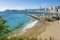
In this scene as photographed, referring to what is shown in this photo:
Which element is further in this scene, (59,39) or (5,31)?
(59,39)

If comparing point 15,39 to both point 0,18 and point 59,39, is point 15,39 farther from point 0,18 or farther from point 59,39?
point 59,39

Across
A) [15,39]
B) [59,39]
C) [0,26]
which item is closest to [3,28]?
[0,26]

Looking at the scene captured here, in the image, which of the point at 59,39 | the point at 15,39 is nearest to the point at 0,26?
the point at 15,39

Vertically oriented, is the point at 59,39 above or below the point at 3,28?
below

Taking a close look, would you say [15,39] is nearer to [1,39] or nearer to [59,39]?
[1,39]

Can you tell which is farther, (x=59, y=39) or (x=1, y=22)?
(x=59, y=39)

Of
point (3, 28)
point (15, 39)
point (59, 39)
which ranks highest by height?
point (3, 28)

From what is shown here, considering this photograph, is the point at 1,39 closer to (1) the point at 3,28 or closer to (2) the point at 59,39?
(1) the point at 3,28

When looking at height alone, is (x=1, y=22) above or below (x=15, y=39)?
above

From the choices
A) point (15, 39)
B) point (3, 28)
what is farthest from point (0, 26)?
point (15, 39)
